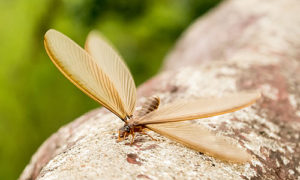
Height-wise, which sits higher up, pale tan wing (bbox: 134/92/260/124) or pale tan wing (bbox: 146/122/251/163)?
pale tan wing (bbox: 134/92/260/124)

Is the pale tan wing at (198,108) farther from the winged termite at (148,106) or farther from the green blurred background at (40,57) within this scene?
the green blurred background at (40,57)

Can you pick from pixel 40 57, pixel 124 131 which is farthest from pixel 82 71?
pixel 40 57

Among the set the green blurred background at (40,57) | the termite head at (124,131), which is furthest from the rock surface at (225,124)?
the green blurred background at (40,57)

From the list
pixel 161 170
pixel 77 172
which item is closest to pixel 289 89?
pixel 161 170

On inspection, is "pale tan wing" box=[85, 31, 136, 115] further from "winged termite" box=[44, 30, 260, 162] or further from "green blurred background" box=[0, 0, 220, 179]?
"green blurred background" box=[0, 0, 220, 179]

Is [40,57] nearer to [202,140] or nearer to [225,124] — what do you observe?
[225,124]

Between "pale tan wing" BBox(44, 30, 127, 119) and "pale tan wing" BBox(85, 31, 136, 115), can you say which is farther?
"pale tan wing" BBox(85, 31, 136, 115)

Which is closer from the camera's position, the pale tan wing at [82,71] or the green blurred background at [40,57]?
the pale tan wing at [82,71]

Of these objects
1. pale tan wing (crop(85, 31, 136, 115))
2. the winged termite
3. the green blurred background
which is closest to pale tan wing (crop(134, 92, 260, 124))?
the winged termite
